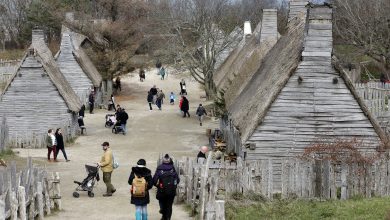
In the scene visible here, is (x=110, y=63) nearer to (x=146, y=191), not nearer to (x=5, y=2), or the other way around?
(x=5, y=2)

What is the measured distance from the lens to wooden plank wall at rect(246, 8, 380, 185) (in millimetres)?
24750

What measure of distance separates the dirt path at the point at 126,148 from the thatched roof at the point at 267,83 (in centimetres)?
448

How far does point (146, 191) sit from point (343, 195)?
686cm

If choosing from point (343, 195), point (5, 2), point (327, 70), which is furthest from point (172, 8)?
point (343, 195)

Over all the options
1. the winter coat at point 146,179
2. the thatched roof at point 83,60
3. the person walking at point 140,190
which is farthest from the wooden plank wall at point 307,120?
the thatched roof at point 83,60

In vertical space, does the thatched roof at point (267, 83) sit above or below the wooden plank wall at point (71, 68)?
below

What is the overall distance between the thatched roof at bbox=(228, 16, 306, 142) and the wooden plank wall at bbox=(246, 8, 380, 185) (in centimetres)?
25

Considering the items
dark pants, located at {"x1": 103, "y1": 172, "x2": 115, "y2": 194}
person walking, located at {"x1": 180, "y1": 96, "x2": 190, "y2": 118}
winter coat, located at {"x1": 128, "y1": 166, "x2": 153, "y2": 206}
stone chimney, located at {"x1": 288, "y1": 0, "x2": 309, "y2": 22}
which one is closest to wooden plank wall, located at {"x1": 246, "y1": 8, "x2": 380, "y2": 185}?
dark pants, located at {"x1": 103, "y1": 172, "x2": 115, "y2": 194}

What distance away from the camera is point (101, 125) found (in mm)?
47125

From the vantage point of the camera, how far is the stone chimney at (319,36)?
2431cm

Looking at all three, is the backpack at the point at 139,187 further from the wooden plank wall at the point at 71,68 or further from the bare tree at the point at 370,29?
the bare tree at the point at 370,29

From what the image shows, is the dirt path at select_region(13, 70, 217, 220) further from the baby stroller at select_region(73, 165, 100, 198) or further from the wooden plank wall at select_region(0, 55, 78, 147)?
the wooden plank wall at select_region(0, 55, 78, 147)

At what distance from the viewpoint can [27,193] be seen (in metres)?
17.8

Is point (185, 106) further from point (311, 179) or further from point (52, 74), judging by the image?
point (311, 179)
